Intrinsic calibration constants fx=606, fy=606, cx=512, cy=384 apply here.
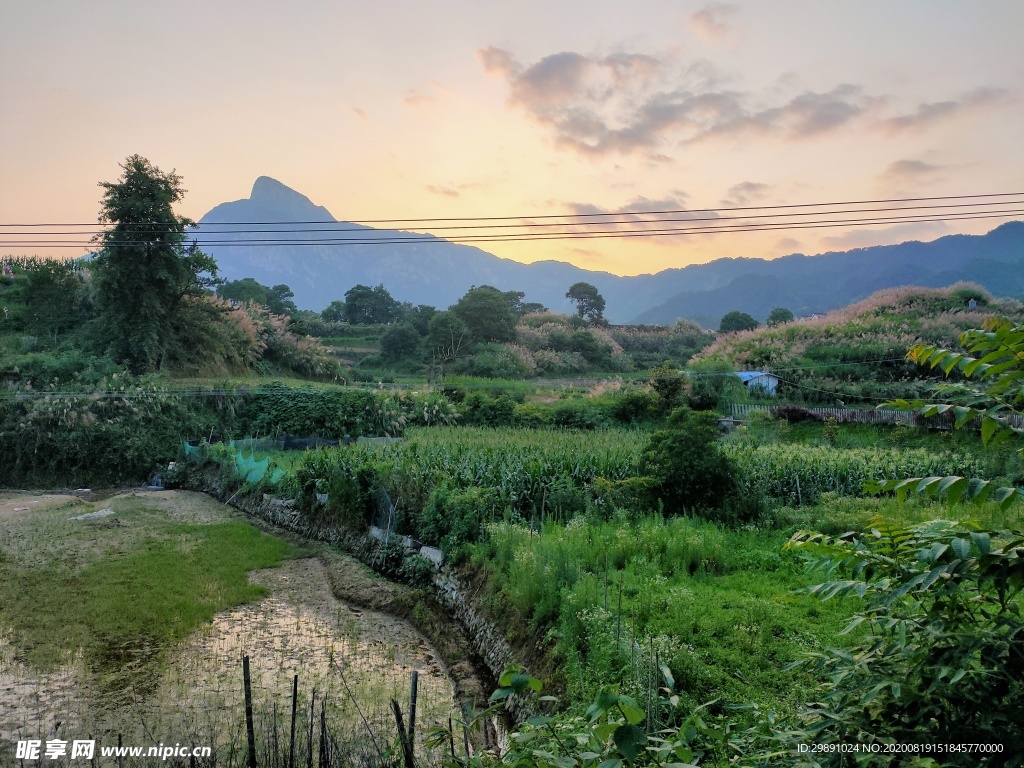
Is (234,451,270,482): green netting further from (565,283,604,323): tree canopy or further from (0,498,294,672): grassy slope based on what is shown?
(565,283,604,323): tree canopy

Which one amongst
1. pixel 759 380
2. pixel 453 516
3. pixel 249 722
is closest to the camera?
pixel 249 722

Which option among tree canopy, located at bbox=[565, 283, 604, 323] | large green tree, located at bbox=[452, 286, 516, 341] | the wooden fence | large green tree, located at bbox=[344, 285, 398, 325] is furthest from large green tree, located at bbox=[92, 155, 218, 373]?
tree canopy, located at bbox=[565, 283, 604, 323]

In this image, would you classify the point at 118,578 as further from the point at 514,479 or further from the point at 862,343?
the point at 862,343

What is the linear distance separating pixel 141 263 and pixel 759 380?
2390 cm

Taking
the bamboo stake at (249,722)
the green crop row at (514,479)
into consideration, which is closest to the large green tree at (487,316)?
the green crop row at (514,479)

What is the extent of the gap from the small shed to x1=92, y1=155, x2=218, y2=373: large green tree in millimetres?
22014

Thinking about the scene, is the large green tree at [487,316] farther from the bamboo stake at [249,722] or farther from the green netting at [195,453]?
the bamboo stake at [249,722]

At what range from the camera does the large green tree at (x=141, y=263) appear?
72.4 ft

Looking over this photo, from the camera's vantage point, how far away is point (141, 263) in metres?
22.3

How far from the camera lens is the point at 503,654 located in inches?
275

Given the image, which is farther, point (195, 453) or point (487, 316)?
point (487, 316)

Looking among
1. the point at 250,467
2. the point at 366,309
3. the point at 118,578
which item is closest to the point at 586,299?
the point at 366,309

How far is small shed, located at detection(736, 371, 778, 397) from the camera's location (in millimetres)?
23859

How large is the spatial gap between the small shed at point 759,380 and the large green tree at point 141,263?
72.2 feet
